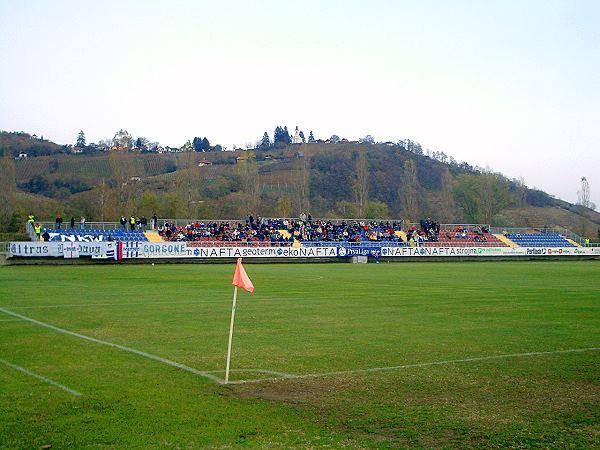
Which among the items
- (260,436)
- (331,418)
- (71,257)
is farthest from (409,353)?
(71,257)

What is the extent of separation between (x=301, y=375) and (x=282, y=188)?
13559cm

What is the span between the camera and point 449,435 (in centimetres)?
796

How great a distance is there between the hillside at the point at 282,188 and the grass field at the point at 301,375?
67.5 metres

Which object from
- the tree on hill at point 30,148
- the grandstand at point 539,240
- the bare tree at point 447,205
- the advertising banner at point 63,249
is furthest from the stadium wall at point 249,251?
the tree on hill at point 30,148

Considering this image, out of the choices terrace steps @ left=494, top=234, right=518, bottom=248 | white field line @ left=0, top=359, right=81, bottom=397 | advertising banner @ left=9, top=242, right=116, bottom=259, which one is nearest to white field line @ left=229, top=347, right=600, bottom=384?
white field line @ left=0, top=359, right=81, bottom=397

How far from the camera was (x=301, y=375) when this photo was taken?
11.4m

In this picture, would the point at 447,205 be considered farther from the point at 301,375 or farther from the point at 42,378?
the point at 42,378

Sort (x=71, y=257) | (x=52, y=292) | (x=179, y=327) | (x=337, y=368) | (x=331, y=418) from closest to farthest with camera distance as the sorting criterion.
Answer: (x=331, y=418)
(x=337, y=368)
(x=179, y=327)
(x=52, y=292)
(x=71, y=257)

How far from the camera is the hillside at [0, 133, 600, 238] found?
95438 mm

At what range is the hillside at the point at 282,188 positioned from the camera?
95438 mm

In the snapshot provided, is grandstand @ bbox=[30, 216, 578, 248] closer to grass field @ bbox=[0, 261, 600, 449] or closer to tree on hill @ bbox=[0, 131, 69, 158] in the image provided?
grass field @ bbox=[0, 261, 600, 449]

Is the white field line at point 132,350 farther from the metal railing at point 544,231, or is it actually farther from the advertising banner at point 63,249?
the metal railing at point 544,231

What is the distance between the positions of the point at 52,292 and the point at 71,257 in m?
26.5

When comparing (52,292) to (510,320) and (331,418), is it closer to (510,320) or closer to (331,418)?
(510,320)
